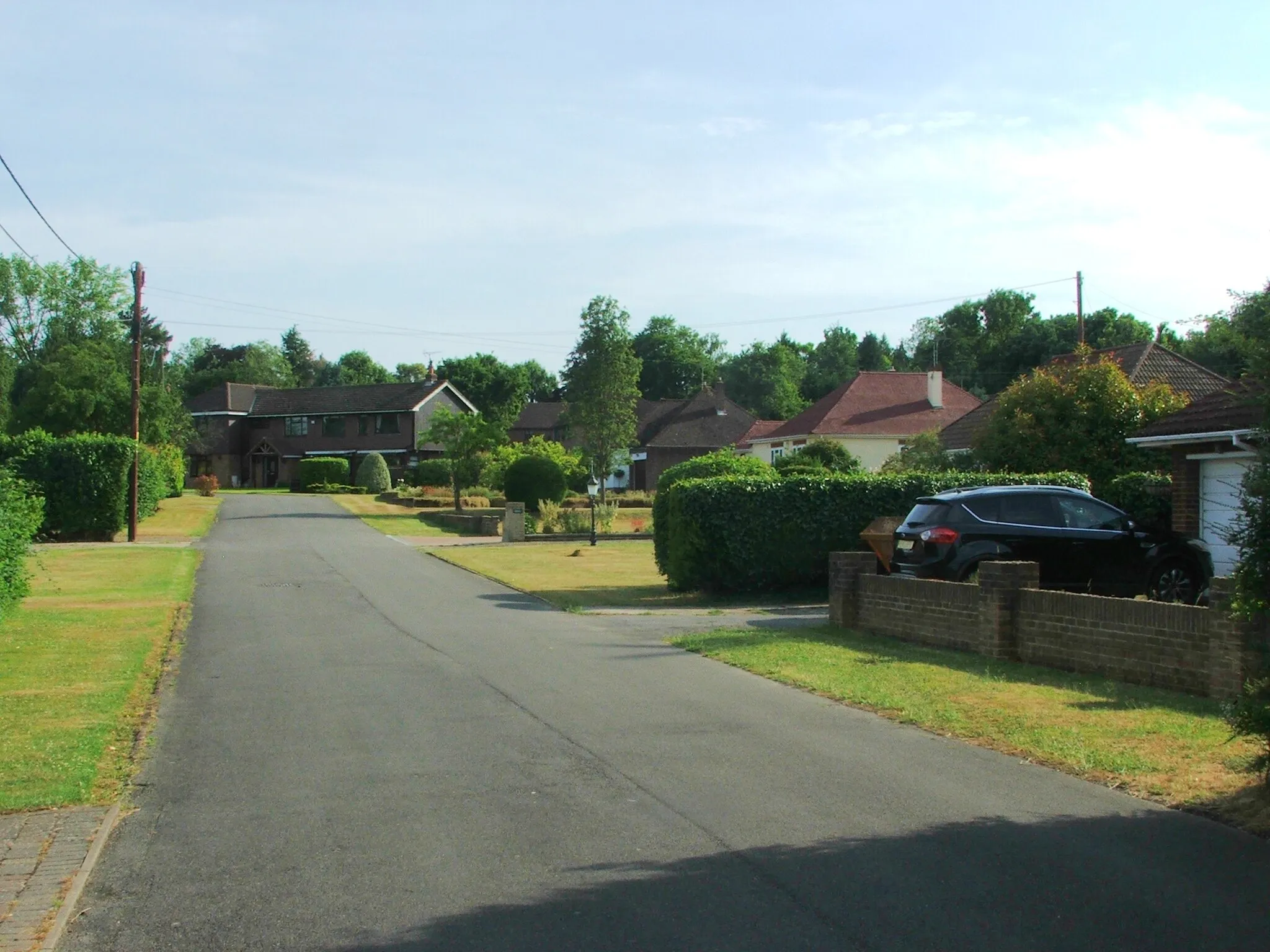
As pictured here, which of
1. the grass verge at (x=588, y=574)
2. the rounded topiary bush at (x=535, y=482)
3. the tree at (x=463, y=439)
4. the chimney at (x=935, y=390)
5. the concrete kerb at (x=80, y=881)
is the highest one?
the chimney at (x=935, y=390)

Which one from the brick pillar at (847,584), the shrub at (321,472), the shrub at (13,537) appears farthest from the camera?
the shrub at (321,472)

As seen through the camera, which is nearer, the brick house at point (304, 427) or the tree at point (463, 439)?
the tree at point (463, 439)

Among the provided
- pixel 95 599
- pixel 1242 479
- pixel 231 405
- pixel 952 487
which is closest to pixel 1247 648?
pixel 1242 479

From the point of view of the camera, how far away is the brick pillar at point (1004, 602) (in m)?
12.7

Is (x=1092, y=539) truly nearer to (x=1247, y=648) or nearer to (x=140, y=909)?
(x=1247, y=648)

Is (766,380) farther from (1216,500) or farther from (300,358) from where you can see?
(1216,500)

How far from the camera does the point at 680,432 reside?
75562 mm

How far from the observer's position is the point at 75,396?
2237 inches

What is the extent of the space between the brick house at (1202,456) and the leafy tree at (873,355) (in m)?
88.6

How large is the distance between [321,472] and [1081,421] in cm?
5506

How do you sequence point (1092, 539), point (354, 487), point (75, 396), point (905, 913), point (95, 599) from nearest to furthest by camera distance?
1. point (905, 913)
2. point (1092, 539)
3. point (95, 599)
4. point (75, 396)
5. point (354, 487)

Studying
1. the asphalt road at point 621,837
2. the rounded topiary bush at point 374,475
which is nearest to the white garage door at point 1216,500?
the asphalt road at point 621,837

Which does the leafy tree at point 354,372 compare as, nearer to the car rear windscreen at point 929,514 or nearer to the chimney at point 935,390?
the chimney at point 935,390

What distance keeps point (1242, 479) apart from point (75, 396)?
192 ft
